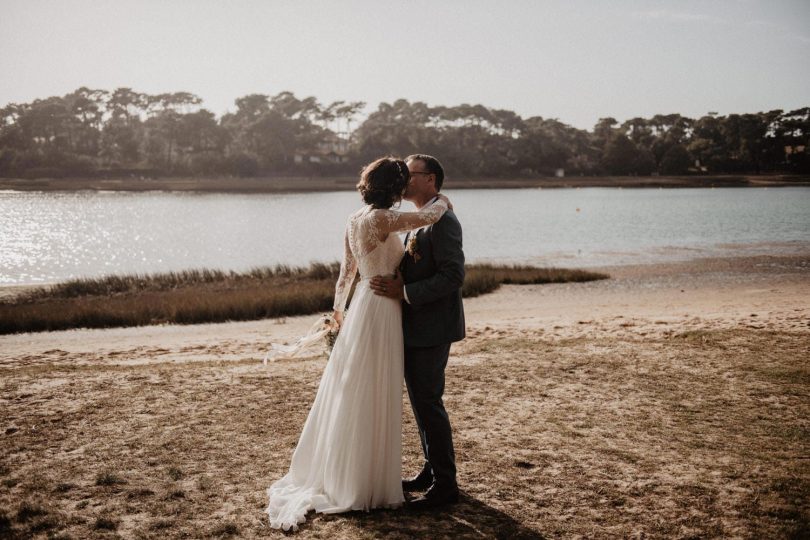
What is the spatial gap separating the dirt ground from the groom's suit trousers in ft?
1.01

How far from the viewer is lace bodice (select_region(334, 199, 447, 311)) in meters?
4.34

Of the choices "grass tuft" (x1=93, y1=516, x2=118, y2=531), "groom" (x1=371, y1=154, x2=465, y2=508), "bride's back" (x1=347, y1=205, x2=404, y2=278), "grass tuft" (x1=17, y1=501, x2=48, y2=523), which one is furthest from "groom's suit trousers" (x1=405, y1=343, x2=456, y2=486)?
"grass tuft" (x1=17, y1=501, x2=48, y2=523)

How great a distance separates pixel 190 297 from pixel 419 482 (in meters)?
14.9

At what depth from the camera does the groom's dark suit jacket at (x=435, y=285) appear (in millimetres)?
4320

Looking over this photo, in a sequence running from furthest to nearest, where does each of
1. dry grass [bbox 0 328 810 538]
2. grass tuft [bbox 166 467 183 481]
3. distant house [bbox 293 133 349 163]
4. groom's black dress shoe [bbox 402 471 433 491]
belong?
1. distant house [bbox 293 133 349 163]
2. grass tuft [bbox 166 467 183 481]
3. groom's black dress shoe [bbox 402 471 433 491]
4. dry grass [bbox 0 328 810 538]

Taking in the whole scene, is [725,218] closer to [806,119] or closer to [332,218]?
[332,218]

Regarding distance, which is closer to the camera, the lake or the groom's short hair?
the groom's short hair

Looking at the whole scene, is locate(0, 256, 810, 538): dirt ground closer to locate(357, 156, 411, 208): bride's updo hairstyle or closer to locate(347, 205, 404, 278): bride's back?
locate(347, 205, 404, 278): bride's back

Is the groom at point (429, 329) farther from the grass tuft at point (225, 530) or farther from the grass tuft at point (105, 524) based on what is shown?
the grass tuft at point (105, 524)

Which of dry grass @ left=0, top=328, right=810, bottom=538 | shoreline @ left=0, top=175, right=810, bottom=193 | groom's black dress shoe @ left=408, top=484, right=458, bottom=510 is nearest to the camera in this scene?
dry grass @ left=0, top=328, right=810, bottom=538

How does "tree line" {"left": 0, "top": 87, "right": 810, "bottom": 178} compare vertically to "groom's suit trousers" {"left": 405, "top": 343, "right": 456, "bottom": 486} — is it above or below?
above

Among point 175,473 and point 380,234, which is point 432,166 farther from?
point 175,473

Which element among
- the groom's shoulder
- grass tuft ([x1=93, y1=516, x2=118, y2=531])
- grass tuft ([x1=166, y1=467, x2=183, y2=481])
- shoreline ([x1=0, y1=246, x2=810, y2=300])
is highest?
the groom's shoulder

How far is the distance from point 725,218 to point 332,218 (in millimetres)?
32886
